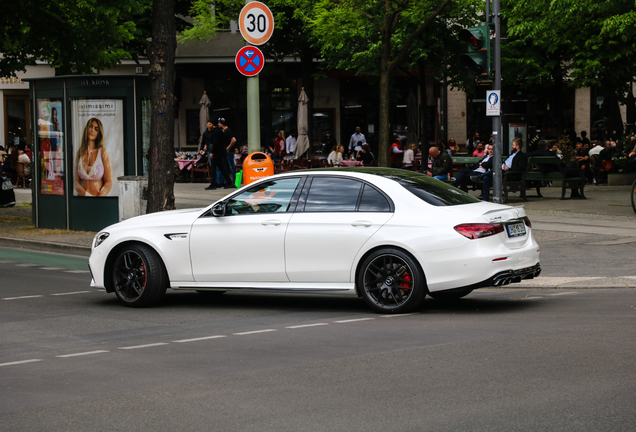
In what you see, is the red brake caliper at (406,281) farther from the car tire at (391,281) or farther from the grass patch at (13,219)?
the grass patch at (13,219)

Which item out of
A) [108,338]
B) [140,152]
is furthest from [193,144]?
[108,338]

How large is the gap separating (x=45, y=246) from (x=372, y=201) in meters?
8.87

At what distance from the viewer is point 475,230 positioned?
27.6 feet

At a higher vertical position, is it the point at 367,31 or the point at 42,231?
the point at 367,31

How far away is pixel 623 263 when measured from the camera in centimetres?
1195

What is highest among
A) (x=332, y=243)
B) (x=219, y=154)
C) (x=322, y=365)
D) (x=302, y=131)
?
(x=302, y=131)

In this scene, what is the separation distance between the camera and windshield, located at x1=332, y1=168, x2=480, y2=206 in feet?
29.1

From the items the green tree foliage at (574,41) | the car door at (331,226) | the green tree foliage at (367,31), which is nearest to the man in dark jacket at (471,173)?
the green tree foliage at (574,41)

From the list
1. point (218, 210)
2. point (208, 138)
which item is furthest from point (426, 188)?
point (208, 138)

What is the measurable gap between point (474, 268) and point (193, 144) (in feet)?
109

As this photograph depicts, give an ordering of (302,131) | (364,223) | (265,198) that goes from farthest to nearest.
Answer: (302,131) → (265,198) → (364,223)

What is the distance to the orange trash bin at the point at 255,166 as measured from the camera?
1448 centimetres

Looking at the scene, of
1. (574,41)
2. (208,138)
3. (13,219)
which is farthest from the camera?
(574,41)

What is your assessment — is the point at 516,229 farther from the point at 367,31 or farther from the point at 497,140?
the point at 367,31
